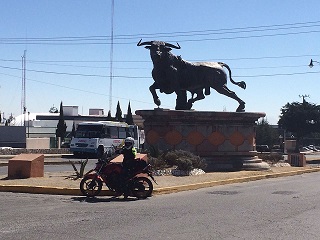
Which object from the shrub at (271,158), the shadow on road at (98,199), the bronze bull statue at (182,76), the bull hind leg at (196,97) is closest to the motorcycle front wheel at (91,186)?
the shadow on road at (98,199)

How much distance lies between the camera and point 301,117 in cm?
8069

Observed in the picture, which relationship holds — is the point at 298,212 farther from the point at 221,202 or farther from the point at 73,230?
the point at 73,230

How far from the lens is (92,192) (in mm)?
Result: 14547

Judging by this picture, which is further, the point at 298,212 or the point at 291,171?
the point at 291,171

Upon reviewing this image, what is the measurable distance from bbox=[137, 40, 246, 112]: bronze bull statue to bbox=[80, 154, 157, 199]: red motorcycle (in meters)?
9.29

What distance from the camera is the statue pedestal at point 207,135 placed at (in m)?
23.4

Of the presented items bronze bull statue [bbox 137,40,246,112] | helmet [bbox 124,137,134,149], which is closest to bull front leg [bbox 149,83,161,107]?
bronze bull statue [bbox 137,40,246,112]

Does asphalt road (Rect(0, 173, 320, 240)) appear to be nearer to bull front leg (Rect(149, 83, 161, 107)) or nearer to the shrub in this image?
bull front leg (Rect(149, 83, 161, 107))

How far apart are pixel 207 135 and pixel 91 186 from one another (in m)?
10.2

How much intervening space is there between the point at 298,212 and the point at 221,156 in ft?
37.1

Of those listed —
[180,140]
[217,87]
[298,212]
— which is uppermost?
[217,87]

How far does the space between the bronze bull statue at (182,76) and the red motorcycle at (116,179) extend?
929 cm

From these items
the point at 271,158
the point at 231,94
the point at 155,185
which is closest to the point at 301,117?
the point at 271,158

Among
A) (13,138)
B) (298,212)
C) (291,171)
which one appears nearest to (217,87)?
(291,171)
